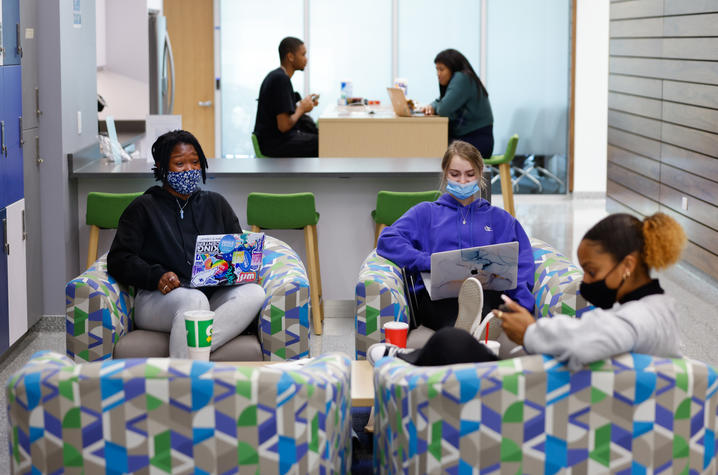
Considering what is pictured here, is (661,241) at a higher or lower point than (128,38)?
lower

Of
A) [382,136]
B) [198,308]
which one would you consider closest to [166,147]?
[198,308]

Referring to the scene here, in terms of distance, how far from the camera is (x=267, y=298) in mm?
Answer: 3502

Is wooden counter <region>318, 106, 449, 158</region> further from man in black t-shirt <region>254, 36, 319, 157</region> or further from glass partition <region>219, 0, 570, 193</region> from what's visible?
glass partition <region>219, 0, 570, 193</region>

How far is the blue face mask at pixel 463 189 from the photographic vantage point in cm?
388

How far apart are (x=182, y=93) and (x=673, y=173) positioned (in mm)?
5194

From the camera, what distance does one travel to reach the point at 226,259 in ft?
11.7

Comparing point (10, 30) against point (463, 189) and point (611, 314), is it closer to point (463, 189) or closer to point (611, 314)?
point (463, 189)

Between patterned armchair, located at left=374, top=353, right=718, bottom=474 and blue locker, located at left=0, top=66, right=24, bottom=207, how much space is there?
8.90ft

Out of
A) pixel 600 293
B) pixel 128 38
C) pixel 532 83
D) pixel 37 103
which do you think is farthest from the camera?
pixel 532 83

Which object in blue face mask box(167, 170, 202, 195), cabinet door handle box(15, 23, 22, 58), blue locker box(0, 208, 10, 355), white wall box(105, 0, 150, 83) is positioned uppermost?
white wall box(105, 0, 150, 83)

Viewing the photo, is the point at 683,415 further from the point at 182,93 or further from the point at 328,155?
Answer: the point at 182,93

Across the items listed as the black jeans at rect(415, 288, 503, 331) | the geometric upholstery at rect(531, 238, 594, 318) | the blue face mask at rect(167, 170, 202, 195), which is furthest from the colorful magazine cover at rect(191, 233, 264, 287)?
the geometric upholstery at rect(531, 238, 594, 318)

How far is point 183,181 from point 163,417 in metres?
1.77

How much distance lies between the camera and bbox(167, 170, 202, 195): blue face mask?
12.3 ft
